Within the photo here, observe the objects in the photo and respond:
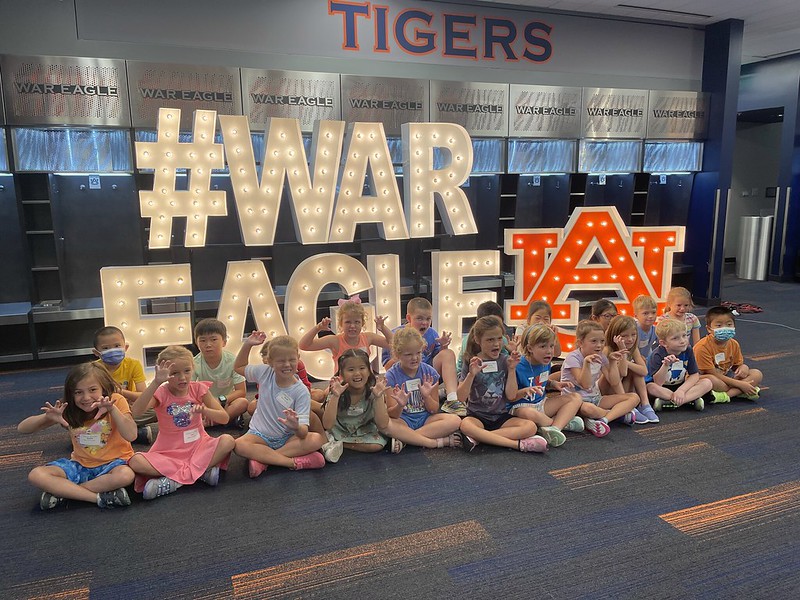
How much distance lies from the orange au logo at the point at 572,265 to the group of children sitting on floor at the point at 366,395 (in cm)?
52

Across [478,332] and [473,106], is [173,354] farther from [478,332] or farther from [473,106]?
[473,106]

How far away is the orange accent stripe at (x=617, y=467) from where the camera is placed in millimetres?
3027

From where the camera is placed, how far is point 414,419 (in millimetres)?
3473

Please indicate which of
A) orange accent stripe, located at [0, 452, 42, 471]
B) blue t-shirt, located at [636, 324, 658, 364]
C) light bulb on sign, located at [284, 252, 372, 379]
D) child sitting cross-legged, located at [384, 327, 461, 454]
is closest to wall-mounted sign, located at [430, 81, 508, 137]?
light bulb on sign, located at [284, 252, 372, 379]

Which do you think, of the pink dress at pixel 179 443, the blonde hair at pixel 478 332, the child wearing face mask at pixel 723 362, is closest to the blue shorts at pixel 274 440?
the pink dress at pixel 179 443

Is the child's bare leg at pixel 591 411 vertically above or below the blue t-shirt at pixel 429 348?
below

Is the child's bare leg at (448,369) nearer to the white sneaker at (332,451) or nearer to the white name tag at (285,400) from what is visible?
the white sneaker at (332,451)

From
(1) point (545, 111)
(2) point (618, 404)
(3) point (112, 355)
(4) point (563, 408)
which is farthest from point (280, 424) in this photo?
(1) point (545, 111)

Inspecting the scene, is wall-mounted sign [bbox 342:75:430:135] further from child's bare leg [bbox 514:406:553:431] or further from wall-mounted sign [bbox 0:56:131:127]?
child's bare leg [bbox 514:406:553:431]

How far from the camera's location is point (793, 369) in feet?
16.3

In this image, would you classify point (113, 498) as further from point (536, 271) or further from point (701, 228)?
point (701, 228)

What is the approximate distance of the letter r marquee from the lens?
4.77 meters

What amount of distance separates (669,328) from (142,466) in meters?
3.38

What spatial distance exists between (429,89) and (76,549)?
5399 millimetres
